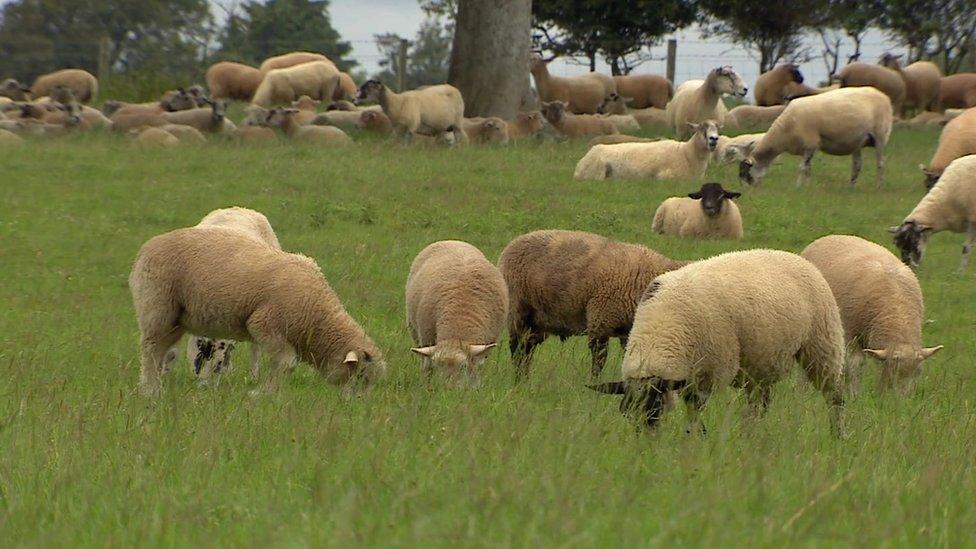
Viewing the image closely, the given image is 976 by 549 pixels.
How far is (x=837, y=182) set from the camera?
21.2 meters

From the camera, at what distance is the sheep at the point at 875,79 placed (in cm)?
3444

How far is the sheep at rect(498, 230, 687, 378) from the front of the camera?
9.52 m

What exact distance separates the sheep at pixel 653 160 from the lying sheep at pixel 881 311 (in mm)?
10551

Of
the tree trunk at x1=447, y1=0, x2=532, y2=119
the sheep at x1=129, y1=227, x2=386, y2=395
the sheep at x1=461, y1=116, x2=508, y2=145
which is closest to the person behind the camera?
the sheep at x1=129, y1=227, x2=386, y2=395

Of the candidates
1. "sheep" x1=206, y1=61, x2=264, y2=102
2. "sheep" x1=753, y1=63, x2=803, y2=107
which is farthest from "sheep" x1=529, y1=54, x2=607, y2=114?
"sheep" x1=206, y1=61, x2=264, y2=102

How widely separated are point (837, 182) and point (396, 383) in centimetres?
1397

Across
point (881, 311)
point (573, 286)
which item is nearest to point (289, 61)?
point (573, 286)

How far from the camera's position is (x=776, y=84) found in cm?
3569

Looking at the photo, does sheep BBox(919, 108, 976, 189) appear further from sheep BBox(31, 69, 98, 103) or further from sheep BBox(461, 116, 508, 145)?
sheep BBox(31, 69, 98, 103)

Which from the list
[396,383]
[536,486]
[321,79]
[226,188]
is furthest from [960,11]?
[536,486]

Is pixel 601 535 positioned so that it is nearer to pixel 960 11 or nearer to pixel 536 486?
pixel 536 486

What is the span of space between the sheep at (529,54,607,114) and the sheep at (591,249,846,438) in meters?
28.5

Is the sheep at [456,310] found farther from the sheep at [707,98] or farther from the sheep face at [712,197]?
the sheep at [707,98]

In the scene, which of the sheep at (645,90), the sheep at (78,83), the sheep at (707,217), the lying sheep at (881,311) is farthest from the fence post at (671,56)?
the lying sheep at (881,311)
